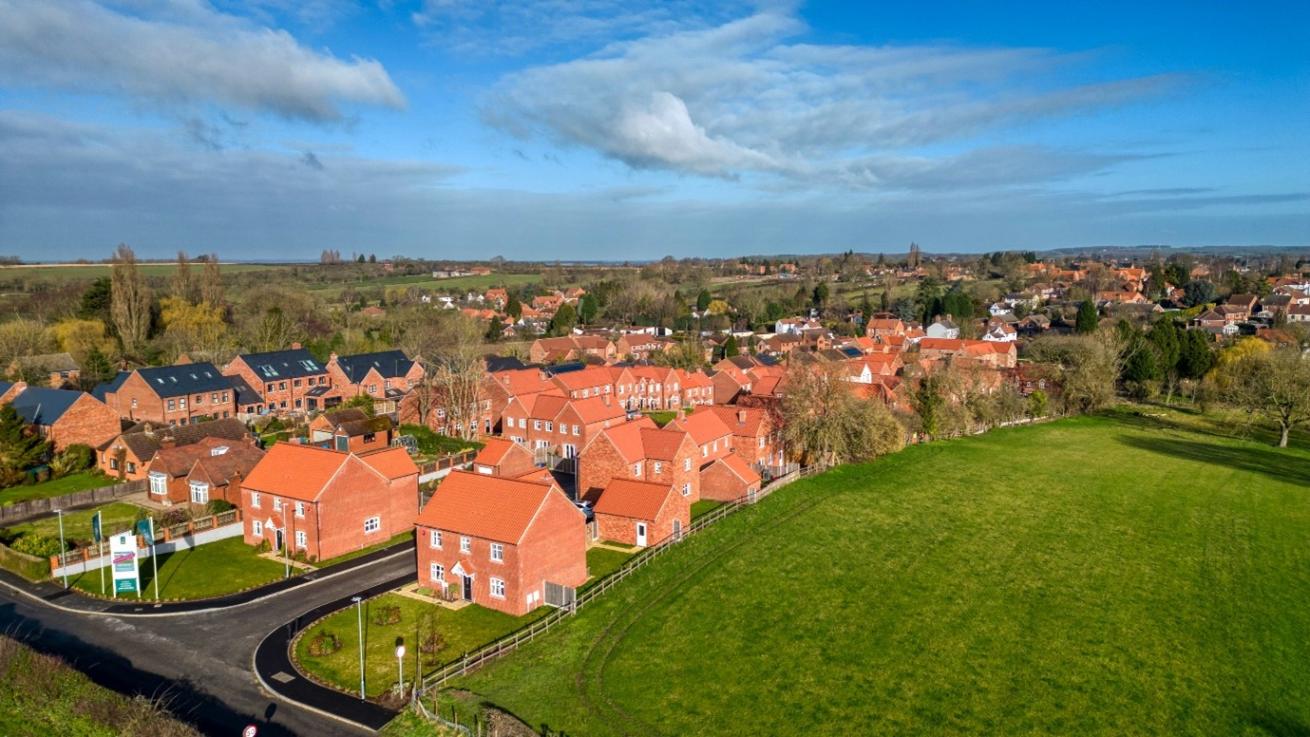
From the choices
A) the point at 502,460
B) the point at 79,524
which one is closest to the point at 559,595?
the point at 502,460

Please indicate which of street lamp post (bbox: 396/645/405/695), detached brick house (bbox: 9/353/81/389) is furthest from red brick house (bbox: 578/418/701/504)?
detached brick house (bbox: 9/353/81/389)

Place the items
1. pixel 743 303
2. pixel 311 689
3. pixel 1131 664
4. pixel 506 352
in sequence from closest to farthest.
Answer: pixel 311 689 → pixel 1131 664 → pixel 506 352 → pixel 743 303

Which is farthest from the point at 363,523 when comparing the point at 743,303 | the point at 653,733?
the point at 743,303

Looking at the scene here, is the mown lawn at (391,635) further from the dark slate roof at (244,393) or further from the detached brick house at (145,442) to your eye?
the dark slate roof at (244,393)

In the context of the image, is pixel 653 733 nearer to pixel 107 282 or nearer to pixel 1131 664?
pixel 1131 664

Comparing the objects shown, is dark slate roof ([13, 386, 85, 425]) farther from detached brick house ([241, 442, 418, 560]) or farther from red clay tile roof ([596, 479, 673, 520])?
red clay tile roof ([596, 479, 673, 520])

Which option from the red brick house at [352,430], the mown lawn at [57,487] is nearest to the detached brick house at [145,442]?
the mown lawn at [57,487]
